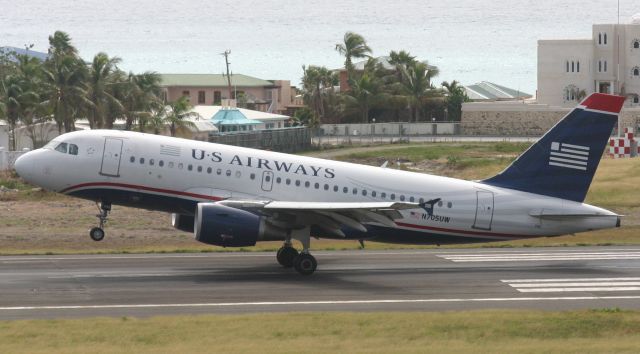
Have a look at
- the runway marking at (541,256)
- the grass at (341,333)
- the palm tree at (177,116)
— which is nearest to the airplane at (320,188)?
the runway marking at (541,256)

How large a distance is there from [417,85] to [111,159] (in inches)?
4335

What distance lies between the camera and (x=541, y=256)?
146 feet

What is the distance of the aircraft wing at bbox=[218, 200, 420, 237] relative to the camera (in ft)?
123

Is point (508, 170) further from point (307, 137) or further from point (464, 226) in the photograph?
point (307, 137)

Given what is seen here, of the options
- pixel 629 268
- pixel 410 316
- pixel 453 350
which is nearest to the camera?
pixel 453 350

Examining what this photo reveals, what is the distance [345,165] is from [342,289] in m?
6.09

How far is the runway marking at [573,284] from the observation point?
35.9m

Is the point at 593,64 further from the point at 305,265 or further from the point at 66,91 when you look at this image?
the point at 305,265

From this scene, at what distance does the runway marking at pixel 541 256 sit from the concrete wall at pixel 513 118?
86.0 m

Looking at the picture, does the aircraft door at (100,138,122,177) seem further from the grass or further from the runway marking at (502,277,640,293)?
the runway marking at (502,277,640,293)

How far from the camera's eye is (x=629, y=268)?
40.3 meters

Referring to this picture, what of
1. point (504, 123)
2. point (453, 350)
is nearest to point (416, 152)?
point (504, 123)

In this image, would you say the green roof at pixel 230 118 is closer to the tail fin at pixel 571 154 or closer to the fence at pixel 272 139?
the fence at pixel 272 139

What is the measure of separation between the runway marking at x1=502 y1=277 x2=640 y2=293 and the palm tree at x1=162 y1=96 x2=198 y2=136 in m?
61.9
